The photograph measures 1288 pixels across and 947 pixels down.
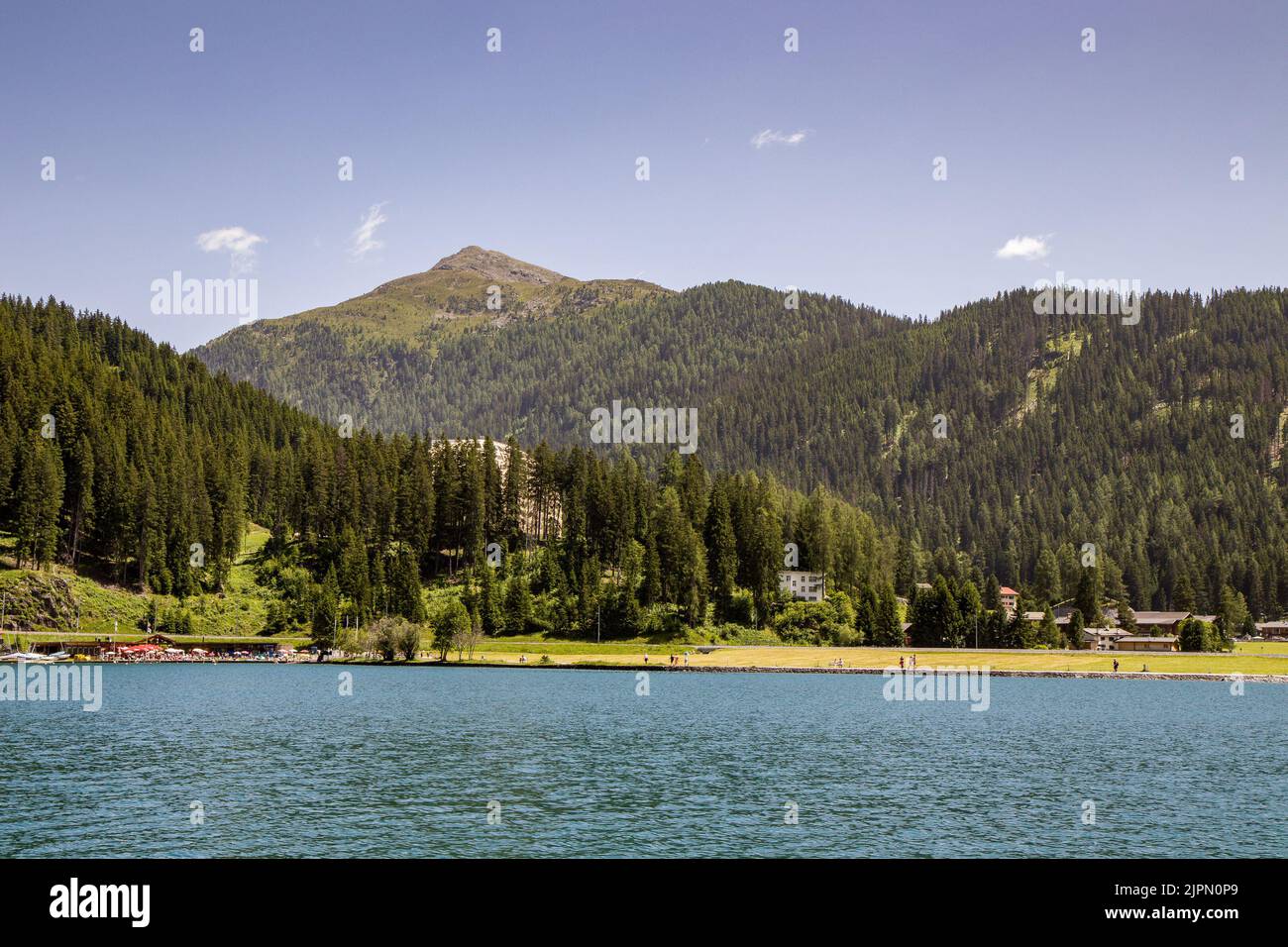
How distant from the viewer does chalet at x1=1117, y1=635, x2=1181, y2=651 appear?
180500 mm

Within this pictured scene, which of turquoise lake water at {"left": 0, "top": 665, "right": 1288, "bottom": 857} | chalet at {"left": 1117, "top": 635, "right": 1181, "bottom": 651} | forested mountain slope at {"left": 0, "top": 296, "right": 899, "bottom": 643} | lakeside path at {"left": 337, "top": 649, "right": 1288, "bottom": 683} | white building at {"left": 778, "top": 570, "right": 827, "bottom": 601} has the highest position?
forested mountain slope at {"left": 0, "top": 296, "right": 899, "bottom": 643}

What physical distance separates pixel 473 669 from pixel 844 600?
67.5 meters

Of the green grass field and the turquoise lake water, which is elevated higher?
the turquoise lake water

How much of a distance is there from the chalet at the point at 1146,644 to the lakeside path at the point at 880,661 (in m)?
16.2

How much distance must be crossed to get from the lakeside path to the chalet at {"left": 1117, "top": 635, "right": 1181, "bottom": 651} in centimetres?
1623

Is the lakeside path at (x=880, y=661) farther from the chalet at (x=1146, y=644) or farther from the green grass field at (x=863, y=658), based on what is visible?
the chalet at (x=1146, y=644)

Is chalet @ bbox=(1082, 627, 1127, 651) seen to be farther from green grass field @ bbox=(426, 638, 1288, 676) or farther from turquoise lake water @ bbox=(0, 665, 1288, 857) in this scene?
turquoise lake water @ bbox=(0, 665, 1288, 857)

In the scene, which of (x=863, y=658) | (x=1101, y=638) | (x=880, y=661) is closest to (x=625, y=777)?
(x=880, y=661)

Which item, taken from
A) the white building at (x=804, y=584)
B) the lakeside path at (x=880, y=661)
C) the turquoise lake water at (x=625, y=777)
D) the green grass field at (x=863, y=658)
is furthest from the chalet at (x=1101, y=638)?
the turquoise lake water at (x=625, y=777)

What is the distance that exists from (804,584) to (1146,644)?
58.7 metres

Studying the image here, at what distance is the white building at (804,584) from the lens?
592ft

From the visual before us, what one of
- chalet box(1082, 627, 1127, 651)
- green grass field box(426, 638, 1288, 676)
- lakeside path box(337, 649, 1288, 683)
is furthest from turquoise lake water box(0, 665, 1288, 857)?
chalet box(1082, 627, 1127, 651)

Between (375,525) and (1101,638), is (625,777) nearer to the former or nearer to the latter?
(375,525)

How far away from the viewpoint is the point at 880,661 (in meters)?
148
